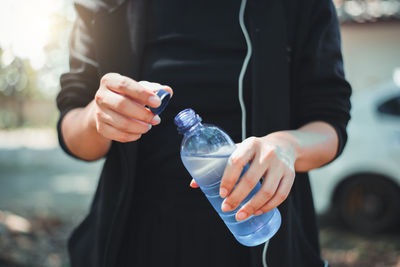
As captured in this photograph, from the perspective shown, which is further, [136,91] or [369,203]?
[369,203]

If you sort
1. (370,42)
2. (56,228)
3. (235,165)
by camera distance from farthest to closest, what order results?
(370,42), (56,228), (235,165)

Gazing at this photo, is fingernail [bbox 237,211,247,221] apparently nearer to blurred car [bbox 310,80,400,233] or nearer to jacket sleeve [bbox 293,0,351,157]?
jacket sleeve [bbox 293,0,351,157]

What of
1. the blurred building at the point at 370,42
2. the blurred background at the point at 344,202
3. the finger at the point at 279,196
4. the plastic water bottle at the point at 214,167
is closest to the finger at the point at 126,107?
the plastic water bottle at the point at 214,167

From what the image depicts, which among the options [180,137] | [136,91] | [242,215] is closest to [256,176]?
[242,215]

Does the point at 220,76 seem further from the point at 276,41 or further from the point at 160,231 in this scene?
the point at 160,231

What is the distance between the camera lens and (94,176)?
9.17 meters

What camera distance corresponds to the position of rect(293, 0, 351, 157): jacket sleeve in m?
1.19

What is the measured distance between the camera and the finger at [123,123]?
879 mm

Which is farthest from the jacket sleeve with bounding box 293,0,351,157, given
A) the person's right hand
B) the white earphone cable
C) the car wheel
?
the car wheel

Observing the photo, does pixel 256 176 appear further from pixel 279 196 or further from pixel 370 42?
pixel 370 42

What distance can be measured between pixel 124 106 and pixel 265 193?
15.5 inches

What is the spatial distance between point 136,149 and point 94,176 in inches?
333

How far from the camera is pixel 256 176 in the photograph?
82cm

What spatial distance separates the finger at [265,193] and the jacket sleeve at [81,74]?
762 mm
